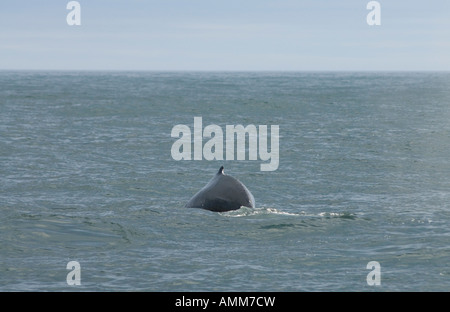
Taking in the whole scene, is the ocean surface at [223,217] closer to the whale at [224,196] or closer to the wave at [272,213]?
the wave at [272,213]

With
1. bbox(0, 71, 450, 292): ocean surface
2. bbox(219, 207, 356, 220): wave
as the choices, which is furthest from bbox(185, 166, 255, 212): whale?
bbox(0, 71, 450, 292): ocean surface

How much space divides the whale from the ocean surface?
261mm

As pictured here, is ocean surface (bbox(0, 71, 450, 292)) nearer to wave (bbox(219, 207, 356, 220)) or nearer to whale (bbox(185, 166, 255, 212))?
wave (bbox(219, 207, 356, 220))

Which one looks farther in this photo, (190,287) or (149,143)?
(149,143)

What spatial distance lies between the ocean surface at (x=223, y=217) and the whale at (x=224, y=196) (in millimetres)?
261

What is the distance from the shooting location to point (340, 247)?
16.1 meters

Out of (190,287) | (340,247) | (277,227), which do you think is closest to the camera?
(190,287)

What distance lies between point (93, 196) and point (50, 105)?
43244 millimetres

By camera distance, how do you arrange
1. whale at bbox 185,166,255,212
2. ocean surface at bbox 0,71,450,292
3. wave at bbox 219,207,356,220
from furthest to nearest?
whale at bbox 185,166,255,212 → wave at bbox 219,207,356,220 → ocean surface at bbox 0,71,450,292

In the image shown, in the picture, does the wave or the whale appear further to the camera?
the whale

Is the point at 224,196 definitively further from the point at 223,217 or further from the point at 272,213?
the point at 272,213

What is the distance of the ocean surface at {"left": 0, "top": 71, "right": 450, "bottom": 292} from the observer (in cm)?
1398

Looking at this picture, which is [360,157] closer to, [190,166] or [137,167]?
[190,166]
